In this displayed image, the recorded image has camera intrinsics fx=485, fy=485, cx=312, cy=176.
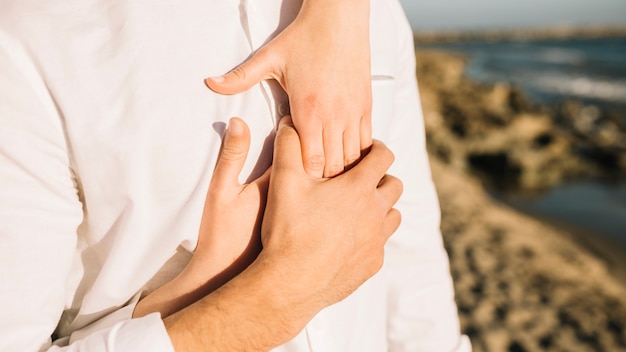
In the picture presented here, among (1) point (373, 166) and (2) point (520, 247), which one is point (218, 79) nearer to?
(1) point (373, 166)

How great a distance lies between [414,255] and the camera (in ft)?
4.64

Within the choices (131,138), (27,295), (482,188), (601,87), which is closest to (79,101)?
(131,138)

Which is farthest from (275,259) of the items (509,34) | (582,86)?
(509,34)

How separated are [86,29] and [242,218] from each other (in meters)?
0.45

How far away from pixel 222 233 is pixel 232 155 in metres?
0.16

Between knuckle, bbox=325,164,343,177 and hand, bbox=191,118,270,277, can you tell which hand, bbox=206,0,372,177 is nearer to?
knuckle, bbox=325,164,343,177

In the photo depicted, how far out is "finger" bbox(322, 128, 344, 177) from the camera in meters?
0.99

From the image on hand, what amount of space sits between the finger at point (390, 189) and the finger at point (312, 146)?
19cm

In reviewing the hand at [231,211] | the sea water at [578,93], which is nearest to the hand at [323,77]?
the hand at [231,211]

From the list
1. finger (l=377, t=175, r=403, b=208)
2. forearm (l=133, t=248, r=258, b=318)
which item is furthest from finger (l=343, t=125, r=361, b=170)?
forearm (l=133, t=248, r=258, b=318)

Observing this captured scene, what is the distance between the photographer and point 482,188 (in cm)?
810

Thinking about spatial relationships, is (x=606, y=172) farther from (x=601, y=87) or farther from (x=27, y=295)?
(x=601, y=87)

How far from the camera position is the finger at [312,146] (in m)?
0.97

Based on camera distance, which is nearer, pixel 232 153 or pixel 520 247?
pixel 232 153
